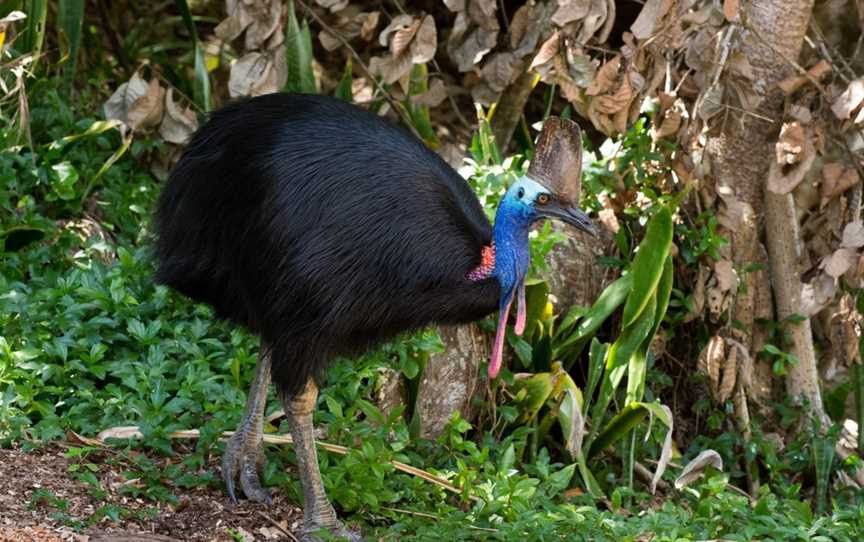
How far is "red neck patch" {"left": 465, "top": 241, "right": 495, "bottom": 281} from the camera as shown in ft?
12.0

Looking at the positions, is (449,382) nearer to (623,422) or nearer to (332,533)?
(623,422)

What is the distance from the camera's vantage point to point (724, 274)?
5.04 metres

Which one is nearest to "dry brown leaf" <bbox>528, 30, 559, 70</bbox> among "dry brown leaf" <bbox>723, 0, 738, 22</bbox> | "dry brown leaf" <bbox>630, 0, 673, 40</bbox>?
"dry brown leaf" <bbox>630, 0, 673, 40</bbox>

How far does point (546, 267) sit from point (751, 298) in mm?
1041

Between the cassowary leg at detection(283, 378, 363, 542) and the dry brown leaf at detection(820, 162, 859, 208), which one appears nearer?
the cassowary leg at detection(283, 378, 363, 542)

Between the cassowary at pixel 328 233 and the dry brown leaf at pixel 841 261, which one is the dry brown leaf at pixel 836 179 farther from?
the cassowary at pixel 328 233

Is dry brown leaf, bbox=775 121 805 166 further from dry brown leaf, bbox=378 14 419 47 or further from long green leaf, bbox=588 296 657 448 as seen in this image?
dry brown leaf, bbox=378 14 419 47

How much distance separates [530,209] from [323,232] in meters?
0.58

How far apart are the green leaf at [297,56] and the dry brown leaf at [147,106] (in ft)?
1.68

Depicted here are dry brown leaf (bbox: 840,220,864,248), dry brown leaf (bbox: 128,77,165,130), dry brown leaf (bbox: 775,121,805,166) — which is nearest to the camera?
dry brown leaf (bbox: 840,220,864,248)

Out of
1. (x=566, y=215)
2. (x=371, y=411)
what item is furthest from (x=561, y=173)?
(x=371, y=411)

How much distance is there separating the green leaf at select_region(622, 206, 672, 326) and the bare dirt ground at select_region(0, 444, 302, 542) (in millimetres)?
1446

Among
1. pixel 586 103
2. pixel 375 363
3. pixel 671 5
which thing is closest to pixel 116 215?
pixel 375 363

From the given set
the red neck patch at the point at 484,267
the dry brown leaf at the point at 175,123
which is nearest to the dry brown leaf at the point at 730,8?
the red neck patch at the point at 484,267
